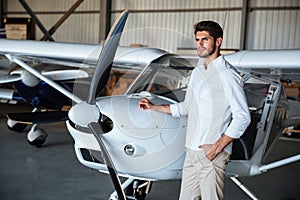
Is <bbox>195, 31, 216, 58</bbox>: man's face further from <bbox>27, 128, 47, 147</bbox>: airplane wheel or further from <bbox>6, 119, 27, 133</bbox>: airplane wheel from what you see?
<bbox>6, 119, 27, 133</bbox>: airplane wheel

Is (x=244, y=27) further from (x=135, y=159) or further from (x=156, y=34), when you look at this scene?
(x=135, y=159)

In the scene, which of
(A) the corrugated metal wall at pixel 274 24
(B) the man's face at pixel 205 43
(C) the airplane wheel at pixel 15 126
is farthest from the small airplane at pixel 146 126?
(A) the corrugated metal wall at pixel 274 24

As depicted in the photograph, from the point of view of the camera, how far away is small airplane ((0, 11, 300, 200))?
2.63 metres

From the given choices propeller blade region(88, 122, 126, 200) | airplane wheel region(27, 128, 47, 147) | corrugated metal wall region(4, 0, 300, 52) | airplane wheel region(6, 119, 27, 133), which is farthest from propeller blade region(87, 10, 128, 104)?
corrugated metal wall region(4, 0, 300, 52)

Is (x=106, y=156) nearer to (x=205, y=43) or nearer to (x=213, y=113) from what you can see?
(x=213, y=113)

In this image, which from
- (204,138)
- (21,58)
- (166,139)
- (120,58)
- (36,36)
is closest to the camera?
(204,138)

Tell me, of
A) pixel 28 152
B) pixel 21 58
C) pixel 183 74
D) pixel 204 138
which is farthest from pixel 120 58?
pixel 28 152

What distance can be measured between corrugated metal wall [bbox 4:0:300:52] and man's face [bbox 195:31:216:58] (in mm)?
8882

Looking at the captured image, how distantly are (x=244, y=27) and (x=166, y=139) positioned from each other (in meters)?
9.03

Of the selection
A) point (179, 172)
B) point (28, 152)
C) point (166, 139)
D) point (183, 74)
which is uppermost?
point (183, 74)

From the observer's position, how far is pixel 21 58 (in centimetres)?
477

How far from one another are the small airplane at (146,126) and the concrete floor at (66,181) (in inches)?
41.0

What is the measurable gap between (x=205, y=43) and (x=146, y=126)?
2.30ft

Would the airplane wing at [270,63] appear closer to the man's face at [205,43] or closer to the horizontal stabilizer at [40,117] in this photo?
the man's face at [205,43]
